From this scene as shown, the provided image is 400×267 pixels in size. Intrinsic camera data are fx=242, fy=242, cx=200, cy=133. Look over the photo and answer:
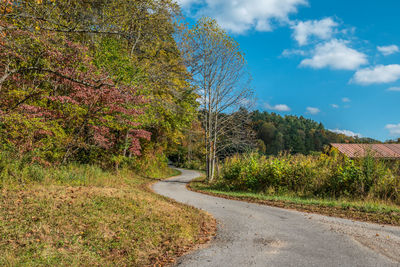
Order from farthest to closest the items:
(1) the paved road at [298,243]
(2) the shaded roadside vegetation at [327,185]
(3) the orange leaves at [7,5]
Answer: (2) the shaded roadside vegetation at [327,185], (3) the orange leaves at [7,5], (1) the paved road at [298,243]

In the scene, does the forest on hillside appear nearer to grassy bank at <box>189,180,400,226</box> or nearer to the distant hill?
grassy bank at <box>189,180,400,226</box>

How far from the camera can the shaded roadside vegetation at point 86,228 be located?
3.81 m

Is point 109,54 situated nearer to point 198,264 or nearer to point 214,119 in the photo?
point 214,119

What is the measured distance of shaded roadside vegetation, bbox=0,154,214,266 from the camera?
3807mm

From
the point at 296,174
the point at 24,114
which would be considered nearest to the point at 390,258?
the point at 296,174

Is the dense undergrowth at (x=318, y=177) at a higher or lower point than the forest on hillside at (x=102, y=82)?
lower

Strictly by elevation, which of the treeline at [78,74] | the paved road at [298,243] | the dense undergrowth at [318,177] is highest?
the treeline at [78,74]

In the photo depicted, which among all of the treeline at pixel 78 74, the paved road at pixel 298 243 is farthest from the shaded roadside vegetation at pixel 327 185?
the treeline at pixel 78 74

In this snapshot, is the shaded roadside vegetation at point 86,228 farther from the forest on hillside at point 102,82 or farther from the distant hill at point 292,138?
the distant hill at point 292,138

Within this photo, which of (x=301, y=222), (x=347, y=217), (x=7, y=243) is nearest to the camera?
(x=7, y=243)

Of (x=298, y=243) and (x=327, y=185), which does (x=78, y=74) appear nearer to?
(x=298, y=243)

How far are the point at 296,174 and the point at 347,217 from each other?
16.2 feet

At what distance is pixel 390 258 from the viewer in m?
3.93

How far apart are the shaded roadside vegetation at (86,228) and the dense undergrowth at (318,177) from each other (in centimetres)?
632
